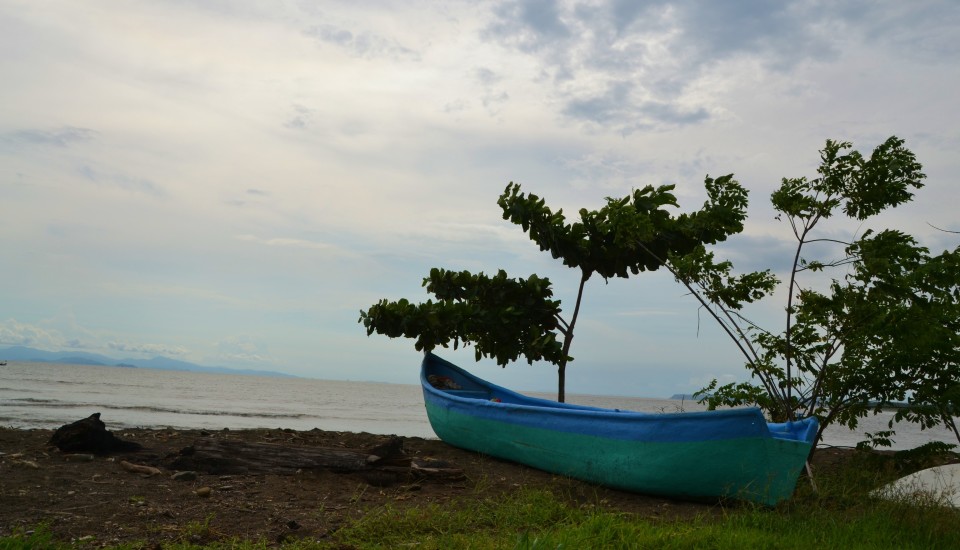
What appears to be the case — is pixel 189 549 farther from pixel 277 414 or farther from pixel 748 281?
pixel 277 414

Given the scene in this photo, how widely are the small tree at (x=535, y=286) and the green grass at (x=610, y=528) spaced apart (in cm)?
534

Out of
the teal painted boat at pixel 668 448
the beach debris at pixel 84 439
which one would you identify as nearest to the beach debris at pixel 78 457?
the beach debris at pixel 84 439

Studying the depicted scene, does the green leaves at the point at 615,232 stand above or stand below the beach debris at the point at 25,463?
above

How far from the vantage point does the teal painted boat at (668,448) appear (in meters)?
7.01

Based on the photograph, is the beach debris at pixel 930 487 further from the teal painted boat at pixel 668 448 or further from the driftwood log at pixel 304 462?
the driftwood log at pixel 304 462

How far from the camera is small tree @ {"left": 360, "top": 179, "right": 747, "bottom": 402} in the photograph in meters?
12.3

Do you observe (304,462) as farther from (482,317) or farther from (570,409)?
(482,317)

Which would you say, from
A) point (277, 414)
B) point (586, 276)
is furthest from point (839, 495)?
point (277, 414)

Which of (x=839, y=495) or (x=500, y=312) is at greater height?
(x=500, y=312)

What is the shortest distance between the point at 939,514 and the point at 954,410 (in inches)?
107

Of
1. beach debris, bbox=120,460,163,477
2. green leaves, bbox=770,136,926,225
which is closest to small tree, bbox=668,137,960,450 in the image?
green leaves, bbox=770,136,926,225

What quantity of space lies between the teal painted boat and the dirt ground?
0.20m

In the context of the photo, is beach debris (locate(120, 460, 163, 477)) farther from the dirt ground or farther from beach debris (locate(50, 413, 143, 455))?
beach debris (locate(50, 413, 143, 455))

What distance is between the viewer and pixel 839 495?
7.84 m
